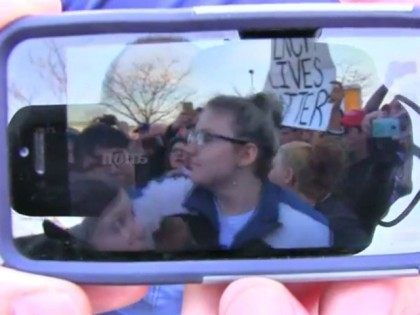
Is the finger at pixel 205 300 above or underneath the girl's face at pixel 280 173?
underneath

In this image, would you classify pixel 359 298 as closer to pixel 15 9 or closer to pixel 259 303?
pixel 259 303

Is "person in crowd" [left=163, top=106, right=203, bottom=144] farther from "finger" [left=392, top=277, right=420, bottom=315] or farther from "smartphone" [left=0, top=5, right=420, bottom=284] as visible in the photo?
"finger" [left=392, top=277, right=420, bottom=315]

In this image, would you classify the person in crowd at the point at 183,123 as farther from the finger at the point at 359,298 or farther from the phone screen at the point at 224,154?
the finger at the point at 359,298

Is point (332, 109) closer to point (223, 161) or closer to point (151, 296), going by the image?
point (223, 161)

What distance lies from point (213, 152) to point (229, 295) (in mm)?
82

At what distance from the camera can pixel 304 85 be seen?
38 cm

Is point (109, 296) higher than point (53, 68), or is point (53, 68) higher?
point (53, 68)

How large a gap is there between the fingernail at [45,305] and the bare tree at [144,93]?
101mm

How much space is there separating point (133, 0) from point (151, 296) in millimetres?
187

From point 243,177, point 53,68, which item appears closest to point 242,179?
point 243,177

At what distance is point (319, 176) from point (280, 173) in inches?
0.8

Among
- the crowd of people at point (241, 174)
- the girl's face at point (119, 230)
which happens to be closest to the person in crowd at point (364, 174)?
the crowd of people at point (241, 174)

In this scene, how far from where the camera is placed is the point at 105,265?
0.36 metres

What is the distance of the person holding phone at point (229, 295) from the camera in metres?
0.33
